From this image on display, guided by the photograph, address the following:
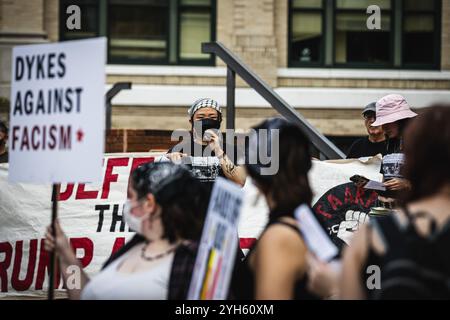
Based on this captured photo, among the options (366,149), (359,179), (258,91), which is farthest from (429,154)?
(258,91)

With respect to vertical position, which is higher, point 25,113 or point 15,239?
point 25,113

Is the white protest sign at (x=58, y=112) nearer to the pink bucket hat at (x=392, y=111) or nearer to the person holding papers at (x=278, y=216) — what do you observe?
the person holding papers at (x=278, y=216)

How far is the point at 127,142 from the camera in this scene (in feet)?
34.2

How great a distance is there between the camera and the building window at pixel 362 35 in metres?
16.2

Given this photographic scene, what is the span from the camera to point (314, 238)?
120 inches

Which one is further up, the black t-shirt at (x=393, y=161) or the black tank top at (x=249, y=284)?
the black t-shirt at (x=393, y=161)

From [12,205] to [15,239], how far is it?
306mm

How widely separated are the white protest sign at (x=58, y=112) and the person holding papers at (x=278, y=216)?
0.75 metres

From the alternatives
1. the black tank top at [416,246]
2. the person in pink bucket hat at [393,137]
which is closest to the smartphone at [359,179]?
the person in pink bucket hat at [393,137]

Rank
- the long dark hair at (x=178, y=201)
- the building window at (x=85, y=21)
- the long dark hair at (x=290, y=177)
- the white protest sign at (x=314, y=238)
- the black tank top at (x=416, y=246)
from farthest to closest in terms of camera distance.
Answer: the building window at (x=85, y=21) → the long dark hair at (x=178, y=201) → the long dark hair at (x=290, y=177) → the white protest sign at (x=314, y=238) → the black tank top at (x=416, y=246)

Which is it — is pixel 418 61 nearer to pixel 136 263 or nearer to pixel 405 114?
pixel 405 114

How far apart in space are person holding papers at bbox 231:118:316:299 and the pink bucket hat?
2.50m
